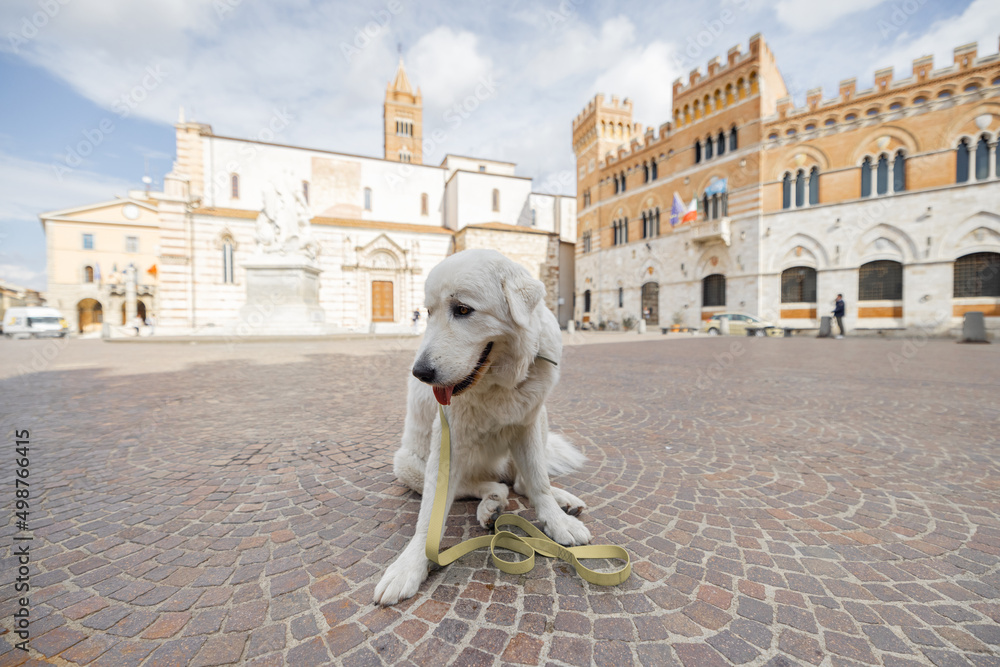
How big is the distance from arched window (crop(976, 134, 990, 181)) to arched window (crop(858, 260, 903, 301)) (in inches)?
190

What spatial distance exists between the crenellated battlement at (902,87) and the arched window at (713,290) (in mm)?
9667

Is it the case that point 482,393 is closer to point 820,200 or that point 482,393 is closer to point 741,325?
point 741,325

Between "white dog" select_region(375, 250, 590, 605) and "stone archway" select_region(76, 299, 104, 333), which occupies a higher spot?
"stone archway" select_region(76, 299, 104, 333)

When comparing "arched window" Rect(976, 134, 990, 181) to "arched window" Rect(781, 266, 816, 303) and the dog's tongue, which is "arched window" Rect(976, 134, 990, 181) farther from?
the dog's tongue

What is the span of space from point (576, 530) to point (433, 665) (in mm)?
977

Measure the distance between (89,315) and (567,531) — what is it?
182ft

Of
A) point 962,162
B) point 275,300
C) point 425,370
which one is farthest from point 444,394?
point 962,162

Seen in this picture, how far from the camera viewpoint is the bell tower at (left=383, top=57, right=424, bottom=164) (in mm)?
50156

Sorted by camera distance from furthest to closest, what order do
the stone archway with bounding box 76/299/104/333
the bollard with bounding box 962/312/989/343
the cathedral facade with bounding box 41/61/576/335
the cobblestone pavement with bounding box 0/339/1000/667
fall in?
the stone archway with bounding box 76/299/104/333
the cathedral facade with bounding box 41/61/576/335
the bollard with bounding box 962/312/989/343
the cobblestone pavement with bounding box 0/339/1000/667

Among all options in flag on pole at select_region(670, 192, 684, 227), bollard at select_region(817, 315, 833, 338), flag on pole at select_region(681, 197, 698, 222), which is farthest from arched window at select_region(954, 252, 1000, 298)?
flag on pole at select_region(670, 192, 684, 227)

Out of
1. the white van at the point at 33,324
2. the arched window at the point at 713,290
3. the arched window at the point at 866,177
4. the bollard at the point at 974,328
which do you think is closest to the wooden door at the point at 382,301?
the white van at the point at 33,324

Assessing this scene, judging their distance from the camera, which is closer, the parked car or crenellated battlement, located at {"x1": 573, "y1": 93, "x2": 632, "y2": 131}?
the parked car

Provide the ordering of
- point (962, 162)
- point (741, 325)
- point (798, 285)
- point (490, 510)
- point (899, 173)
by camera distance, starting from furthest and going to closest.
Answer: point (741, 325), point (798, 285), point (899, 173), point (962, 162), point (490, 510)

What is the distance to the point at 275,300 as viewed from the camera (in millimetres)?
16828
